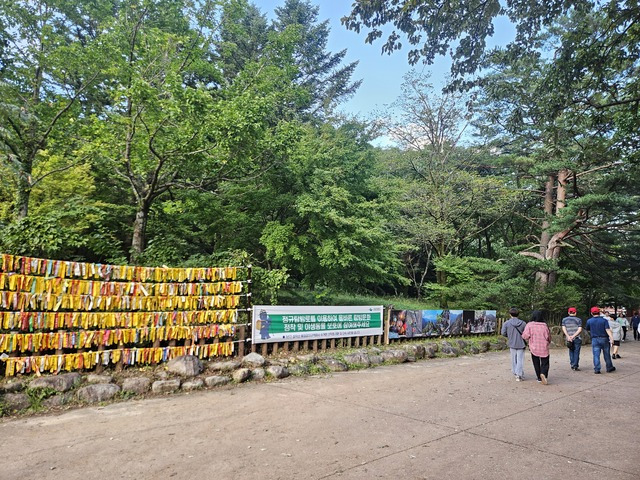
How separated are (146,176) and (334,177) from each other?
19.4 ft

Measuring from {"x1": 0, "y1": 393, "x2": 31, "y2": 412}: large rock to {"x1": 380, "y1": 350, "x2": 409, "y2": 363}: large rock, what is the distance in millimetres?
7487

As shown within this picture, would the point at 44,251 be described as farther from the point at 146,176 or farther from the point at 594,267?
the point at 594,267

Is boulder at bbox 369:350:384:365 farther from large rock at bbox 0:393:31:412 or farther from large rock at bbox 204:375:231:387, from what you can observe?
large rock at bbox 0:393:31:412

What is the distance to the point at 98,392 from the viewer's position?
6.77 meters

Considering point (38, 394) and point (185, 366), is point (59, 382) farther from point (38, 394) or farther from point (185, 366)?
point (185, 366)

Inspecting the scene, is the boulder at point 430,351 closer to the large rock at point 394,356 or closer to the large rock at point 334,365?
the large rock at point 394,356

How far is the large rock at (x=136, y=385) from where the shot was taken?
7055 millimetres

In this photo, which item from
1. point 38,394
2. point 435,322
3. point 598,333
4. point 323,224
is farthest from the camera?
point 435,322

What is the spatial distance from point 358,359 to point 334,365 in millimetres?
837

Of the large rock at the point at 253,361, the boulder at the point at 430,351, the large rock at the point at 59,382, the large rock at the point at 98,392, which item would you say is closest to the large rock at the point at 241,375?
the large rock at the point at 253,361

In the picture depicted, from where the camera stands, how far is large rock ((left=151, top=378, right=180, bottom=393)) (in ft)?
23.9

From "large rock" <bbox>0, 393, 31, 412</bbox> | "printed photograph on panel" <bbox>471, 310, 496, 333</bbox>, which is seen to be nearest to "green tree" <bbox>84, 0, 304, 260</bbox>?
"large rock" <bbox>0, 393, 31, 412</bbox>

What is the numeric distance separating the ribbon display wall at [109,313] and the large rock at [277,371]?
93cm

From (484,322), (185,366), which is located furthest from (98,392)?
(484,322)
